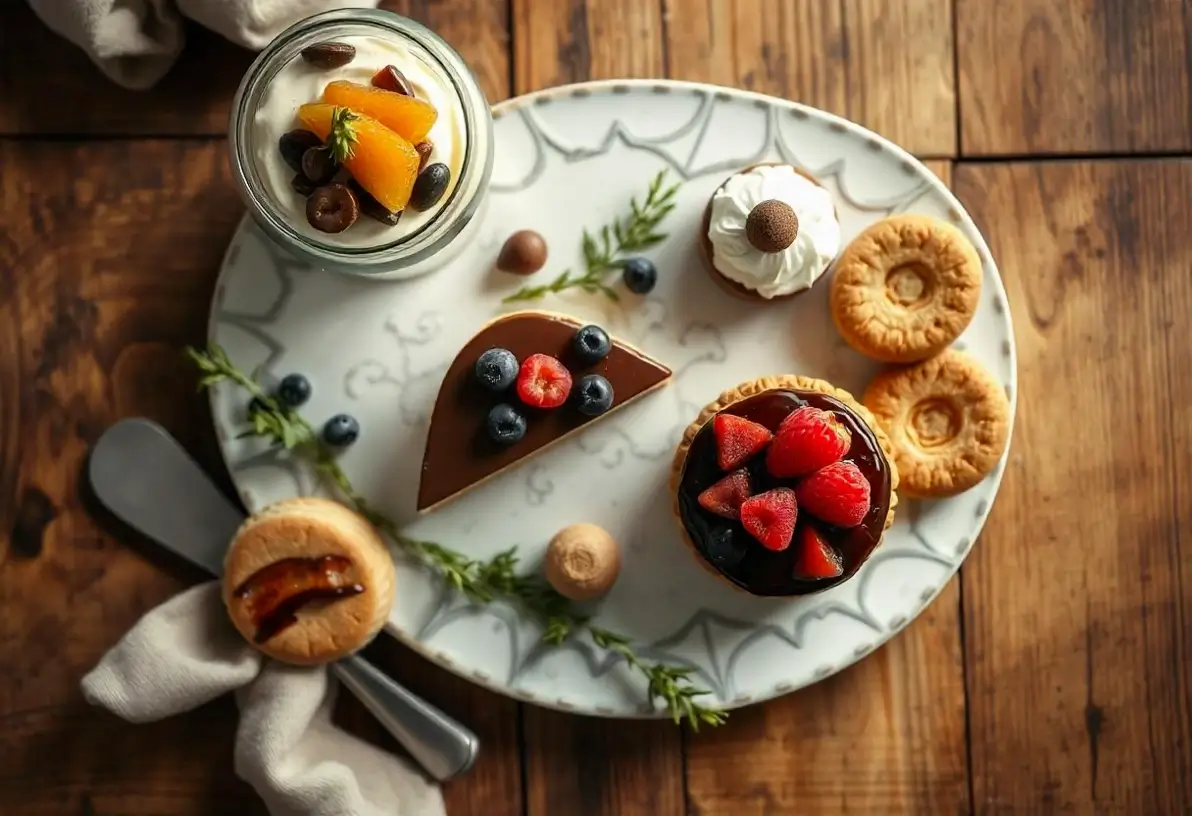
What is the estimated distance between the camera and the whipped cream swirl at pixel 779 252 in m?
2.17

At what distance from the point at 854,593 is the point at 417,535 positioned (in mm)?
1001

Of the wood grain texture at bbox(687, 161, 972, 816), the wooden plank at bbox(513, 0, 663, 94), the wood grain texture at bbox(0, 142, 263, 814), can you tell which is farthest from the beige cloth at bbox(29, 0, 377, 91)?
the wood grain texture at bbox(687, 161, 972, 816)

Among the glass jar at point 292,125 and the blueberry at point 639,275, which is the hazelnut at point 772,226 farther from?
the glass jar at point 292,125

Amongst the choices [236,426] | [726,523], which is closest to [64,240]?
[236,426]

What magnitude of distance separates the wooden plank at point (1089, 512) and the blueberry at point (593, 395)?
980 mm

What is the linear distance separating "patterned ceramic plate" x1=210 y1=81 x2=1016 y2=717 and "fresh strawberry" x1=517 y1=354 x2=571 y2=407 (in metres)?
0.16

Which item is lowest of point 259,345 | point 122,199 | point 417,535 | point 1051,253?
point 417,535

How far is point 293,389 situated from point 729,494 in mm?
999

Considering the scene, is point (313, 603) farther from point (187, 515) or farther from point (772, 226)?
point (772, 226)

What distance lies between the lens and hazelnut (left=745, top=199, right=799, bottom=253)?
6.82ft

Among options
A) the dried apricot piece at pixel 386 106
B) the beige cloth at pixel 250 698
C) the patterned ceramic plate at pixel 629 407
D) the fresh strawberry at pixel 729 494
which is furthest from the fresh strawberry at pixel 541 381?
the beige cloth at pixel 250 698

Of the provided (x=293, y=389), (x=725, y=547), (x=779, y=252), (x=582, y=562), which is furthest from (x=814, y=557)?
(x=293, y=389)

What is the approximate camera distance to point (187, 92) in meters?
2.40

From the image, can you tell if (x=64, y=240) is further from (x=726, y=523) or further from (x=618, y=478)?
(x=726, y=523)
